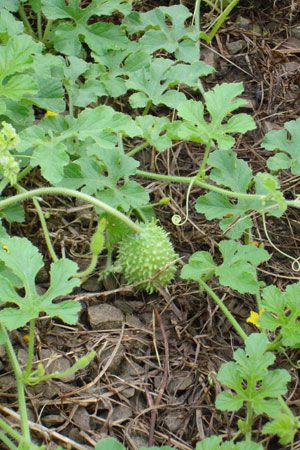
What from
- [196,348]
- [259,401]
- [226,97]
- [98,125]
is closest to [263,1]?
[226,97]

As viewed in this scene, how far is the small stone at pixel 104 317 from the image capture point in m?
2.94

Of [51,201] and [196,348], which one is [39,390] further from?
[51,201]

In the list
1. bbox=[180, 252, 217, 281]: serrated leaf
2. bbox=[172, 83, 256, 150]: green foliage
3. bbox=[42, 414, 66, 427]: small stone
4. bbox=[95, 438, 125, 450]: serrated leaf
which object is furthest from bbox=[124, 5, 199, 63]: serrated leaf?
bbox=[95, 438, 125, 450]: serrated leaf

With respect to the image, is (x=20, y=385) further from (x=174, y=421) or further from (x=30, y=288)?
(x=174, y=421)

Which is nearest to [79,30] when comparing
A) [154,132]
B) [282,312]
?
[154,132]

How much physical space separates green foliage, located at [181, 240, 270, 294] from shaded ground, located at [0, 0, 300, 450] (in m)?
0.22

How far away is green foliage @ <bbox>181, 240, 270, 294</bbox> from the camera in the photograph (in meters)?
2.81

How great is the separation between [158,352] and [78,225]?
0.66m

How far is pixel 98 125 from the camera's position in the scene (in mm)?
2922

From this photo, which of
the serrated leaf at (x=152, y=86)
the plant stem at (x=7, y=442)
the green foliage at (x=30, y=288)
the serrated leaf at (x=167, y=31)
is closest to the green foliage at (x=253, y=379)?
the green foliage at (x=30, y=288)

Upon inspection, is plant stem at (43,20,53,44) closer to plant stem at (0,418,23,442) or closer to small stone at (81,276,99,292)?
small stone at (81,276,99,292)

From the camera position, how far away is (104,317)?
2.95 metres

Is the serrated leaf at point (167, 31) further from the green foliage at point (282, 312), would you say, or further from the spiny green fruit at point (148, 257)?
the green foliage at point (282, 312)

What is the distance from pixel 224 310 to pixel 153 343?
293 mm
